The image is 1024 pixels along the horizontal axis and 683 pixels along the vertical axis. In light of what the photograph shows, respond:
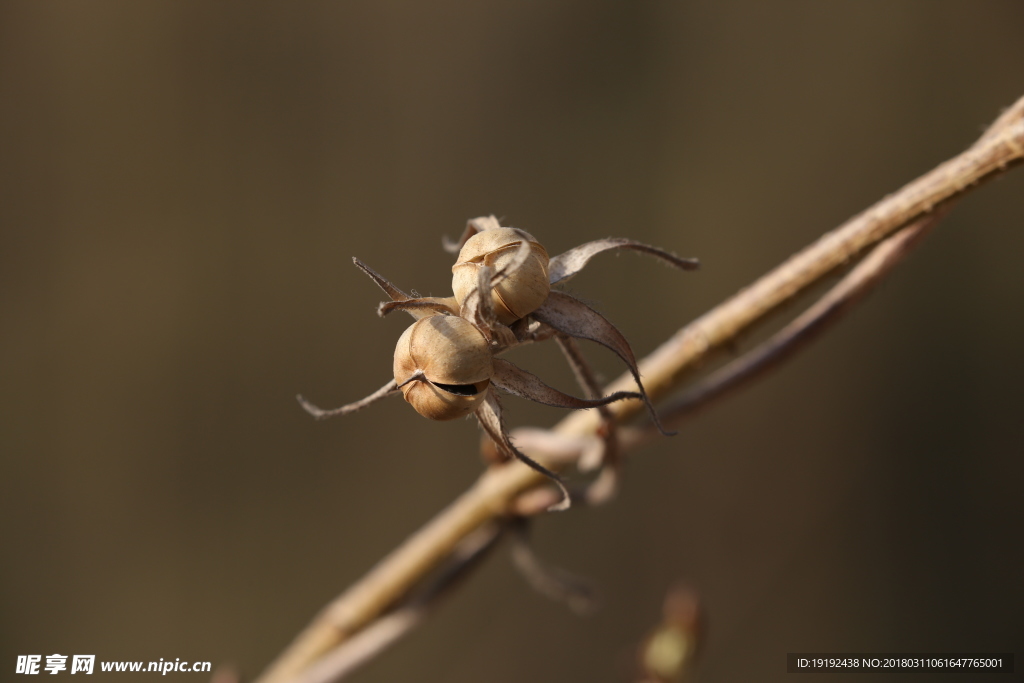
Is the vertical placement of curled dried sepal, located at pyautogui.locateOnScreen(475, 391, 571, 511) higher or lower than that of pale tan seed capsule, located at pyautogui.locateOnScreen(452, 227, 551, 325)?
lower

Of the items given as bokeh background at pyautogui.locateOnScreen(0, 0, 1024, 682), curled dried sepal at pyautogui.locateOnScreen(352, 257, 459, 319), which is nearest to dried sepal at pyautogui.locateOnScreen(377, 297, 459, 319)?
curled dried sepal at pyautogui.locateOnScreen(352, 257, 459, 319)

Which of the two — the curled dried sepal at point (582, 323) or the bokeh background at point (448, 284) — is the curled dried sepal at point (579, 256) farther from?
the bokeh background at point (448, 284)

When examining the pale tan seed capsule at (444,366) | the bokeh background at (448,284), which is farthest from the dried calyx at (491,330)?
the bokeh background at (448,284)

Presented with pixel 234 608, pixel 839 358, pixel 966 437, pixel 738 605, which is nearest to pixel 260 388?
pixel 234 608

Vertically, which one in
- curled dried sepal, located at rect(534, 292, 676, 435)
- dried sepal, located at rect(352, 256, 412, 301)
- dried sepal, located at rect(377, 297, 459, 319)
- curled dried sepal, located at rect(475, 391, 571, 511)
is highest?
dried sepal, located at rect(352, 256, 412, 301)

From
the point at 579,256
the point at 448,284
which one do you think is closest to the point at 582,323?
the point at 579,256

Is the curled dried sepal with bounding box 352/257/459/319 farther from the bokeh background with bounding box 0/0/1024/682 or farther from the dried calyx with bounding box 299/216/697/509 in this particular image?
the bokeh background with bounding box 0/0/1024/682
